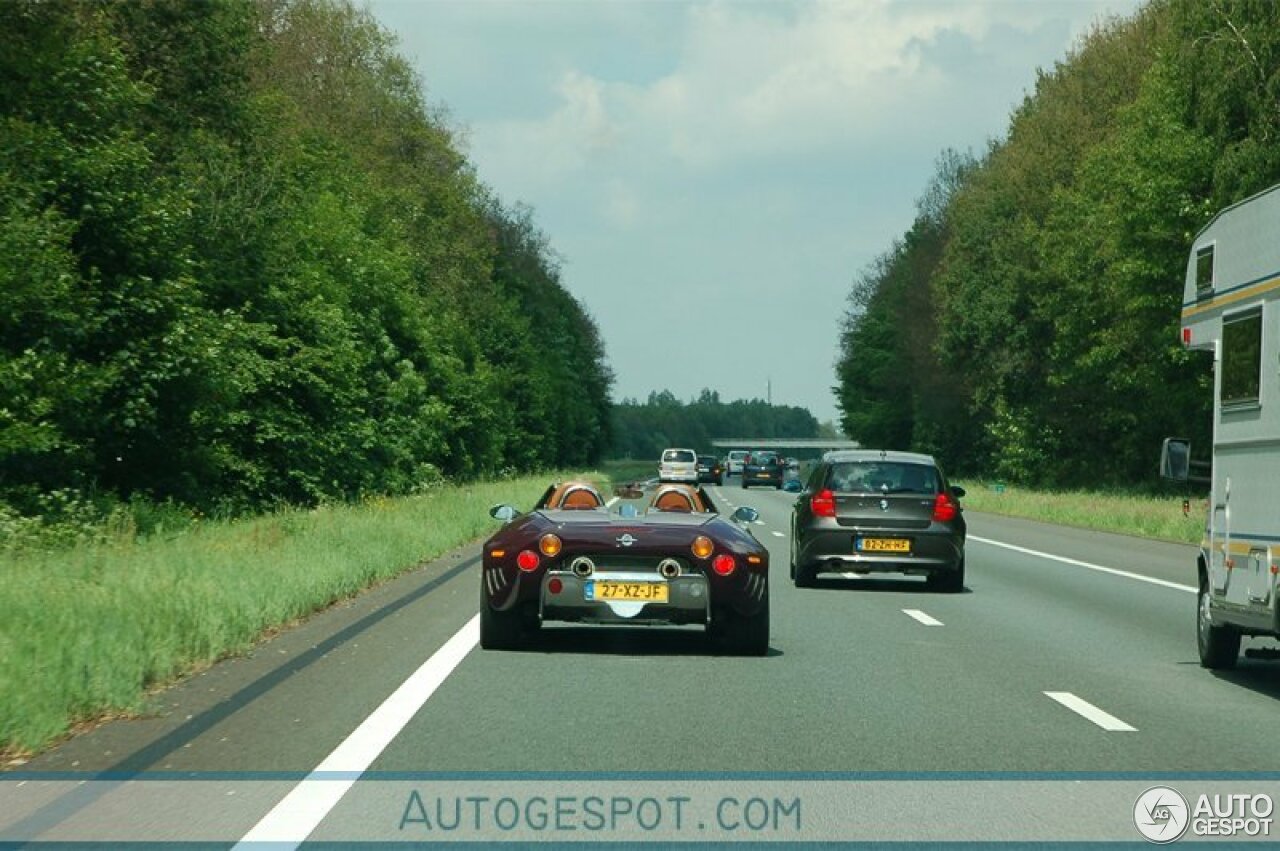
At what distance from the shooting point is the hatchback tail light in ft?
65.3

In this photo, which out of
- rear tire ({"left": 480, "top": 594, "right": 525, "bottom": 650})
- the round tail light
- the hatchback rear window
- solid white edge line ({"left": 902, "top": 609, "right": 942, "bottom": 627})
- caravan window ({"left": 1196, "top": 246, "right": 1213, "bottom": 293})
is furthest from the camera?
the hatchback rear window

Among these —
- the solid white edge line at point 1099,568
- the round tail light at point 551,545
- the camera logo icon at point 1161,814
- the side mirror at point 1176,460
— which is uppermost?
the side mirror at point 1176,460

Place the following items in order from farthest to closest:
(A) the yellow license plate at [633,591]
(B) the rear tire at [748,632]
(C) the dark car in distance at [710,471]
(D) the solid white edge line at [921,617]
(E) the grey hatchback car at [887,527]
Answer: (C) the dark car in distance at [710,471] < (E) the grey hatchback car at [887,527] < (D) the solid white edge line at [921,617] < (B) the rear tire at [748,632] < (A) the yellow license plate at [633,591]

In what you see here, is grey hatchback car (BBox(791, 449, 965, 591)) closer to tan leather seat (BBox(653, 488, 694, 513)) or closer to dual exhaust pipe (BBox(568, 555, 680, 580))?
tan leather seat (BBox(653, 488, 694, 513))

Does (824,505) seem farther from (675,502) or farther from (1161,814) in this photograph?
(1161,814)

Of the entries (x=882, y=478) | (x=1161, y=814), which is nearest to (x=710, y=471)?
(x=882, y=478)

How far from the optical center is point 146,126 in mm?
34500

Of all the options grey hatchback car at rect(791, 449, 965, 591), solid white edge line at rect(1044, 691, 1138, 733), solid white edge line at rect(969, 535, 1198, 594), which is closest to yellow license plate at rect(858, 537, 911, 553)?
grey hatchback car at rect(791, 449, 965, 591)

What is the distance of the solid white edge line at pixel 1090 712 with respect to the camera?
941 cm

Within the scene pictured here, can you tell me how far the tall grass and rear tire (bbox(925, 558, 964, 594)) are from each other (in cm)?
598

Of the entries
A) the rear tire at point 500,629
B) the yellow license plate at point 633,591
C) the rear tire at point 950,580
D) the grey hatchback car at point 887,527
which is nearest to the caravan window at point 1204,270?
the yellow license plate at point 633,591

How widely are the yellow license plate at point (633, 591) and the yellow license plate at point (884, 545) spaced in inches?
304

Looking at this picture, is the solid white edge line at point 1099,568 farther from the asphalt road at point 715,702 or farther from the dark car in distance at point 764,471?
the dark car in distance at point 764,471

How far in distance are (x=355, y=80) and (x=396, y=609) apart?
155ft
